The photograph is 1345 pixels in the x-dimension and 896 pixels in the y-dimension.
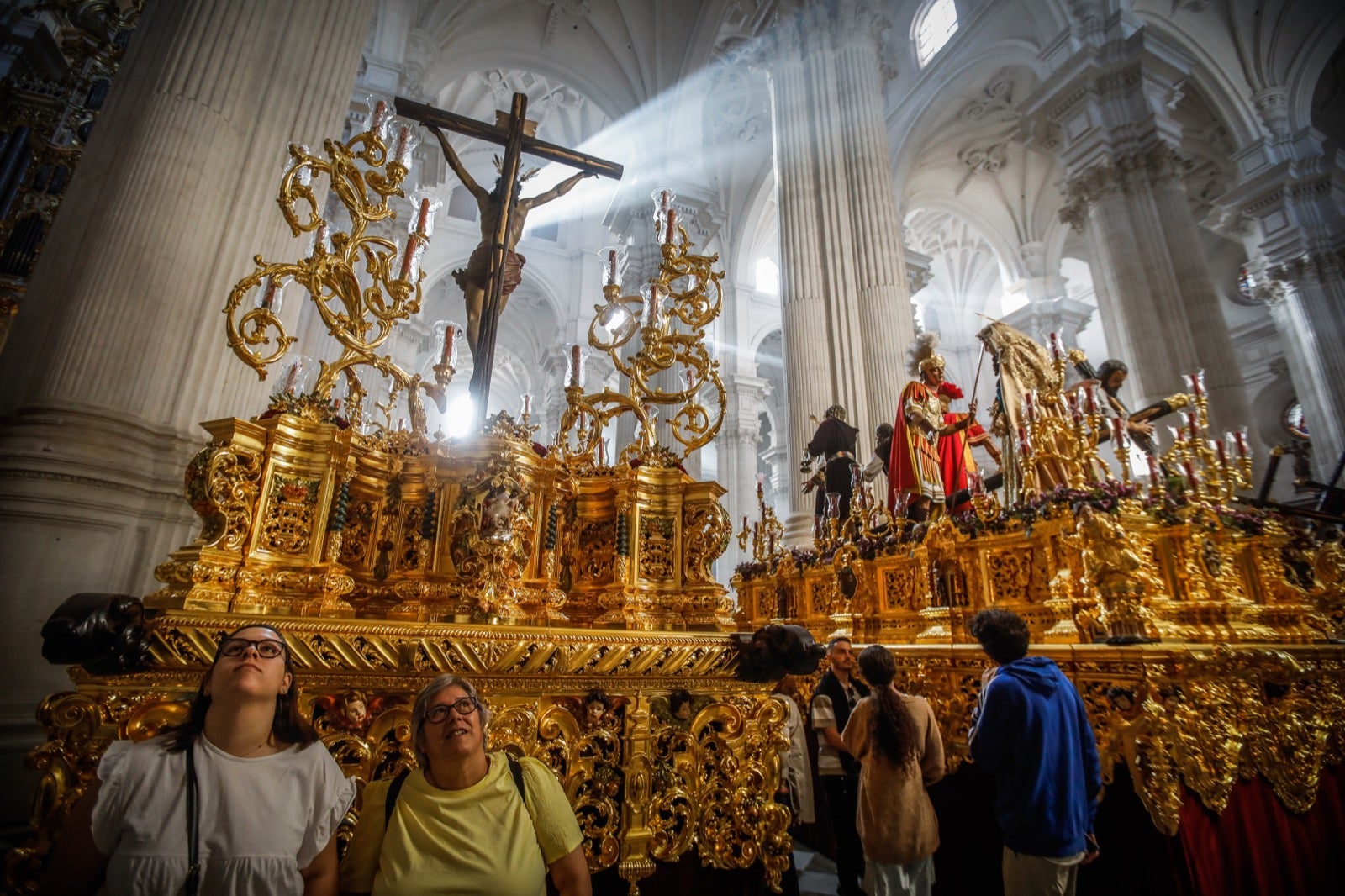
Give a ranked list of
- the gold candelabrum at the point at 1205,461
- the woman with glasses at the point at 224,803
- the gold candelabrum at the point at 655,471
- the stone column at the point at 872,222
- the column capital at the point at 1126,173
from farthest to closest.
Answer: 1. the column capital at the point at 1126,173
2. the stone column at the point at 872,222
3. the gold candelabrum at the point at 1205,461
4. the gold candelabrum at the point at 655,471
5. the woman with glasses at the point at 224,803

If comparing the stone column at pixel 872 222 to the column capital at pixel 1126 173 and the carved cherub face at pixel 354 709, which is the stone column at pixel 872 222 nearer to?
the column capital at pixel 1126 173

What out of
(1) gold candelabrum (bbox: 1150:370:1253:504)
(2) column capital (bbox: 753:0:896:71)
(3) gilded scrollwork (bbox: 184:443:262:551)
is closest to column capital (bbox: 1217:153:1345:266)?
(2) column capital (bbox: 753:0:896:71)

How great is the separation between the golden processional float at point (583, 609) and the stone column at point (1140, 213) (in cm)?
739

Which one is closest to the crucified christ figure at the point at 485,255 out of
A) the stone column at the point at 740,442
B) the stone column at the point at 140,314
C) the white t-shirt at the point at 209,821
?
the white t-shirt at the point at 209,821

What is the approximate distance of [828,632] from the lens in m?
5.39

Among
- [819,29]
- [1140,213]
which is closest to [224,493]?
[819,29]

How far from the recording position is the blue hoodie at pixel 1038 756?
6.70ft

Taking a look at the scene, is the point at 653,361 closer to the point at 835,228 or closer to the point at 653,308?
the point at 653,308

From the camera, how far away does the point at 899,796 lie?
8.02 feet

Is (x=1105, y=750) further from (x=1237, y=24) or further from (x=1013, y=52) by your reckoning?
(x=1237, y=24)

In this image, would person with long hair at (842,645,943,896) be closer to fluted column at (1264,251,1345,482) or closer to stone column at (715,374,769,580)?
fluted column at (1264,251,1345,482)

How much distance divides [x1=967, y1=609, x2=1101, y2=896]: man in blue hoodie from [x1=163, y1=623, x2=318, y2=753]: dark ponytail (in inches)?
87.2

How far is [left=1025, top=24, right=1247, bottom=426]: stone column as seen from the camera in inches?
373

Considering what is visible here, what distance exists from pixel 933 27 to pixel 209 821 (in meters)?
21.5
